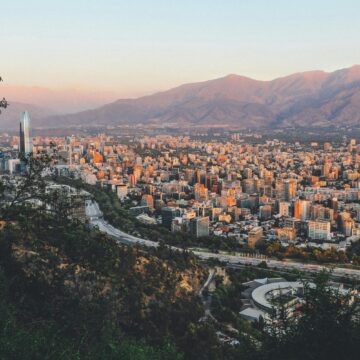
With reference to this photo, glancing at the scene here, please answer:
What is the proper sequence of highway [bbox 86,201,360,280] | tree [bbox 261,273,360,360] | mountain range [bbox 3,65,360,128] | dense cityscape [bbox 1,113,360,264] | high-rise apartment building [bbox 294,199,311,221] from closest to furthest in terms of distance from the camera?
tree [bbox 261,273,360,360], highway [bbox 86,201,360,280], dense cityscape [bbox 1,113,360,264], high-rise apartment building [bbox 294,199,311,221], mountain range [bbox 3,65,360,128]

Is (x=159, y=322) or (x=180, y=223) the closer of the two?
(x=159, y=322)

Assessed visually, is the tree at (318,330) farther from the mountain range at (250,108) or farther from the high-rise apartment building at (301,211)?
the mountain range at (250,108)

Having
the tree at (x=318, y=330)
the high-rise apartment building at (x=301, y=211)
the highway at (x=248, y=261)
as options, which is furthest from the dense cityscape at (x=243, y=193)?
the tree at (x=318, y=330)

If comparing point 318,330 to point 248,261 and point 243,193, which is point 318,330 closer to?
point 248,261

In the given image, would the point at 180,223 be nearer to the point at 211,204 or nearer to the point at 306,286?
the point at 211,204

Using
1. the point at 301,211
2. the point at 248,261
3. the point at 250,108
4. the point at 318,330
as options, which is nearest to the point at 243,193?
the point at 301,211

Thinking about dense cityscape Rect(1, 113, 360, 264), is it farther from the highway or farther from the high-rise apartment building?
the highway

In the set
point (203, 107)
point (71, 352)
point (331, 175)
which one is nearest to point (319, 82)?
point (203, 107)

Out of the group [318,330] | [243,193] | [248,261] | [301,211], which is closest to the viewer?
[318,330]

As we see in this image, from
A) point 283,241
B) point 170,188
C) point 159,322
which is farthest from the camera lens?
point 170,188

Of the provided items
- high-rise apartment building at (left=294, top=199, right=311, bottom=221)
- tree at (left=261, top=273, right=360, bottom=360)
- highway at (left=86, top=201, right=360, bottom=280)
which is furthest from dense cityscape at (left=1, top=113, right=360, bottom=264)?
tree at (left=261, top=273, right=360, bottom=360)

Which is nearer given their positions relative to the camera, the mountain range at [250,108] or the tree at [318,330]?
the tree at [318,330]
